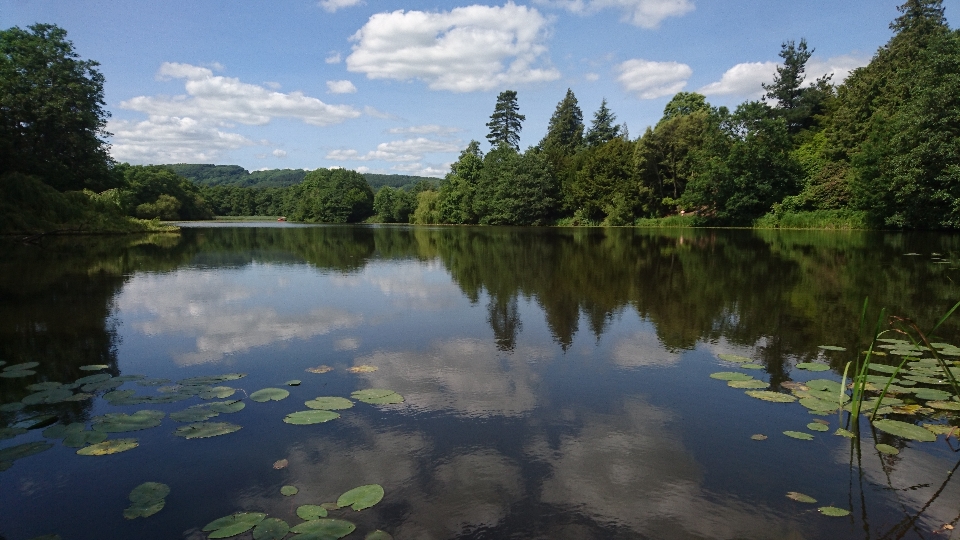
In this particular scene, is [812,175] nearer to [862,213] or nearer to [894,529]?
[862,213]

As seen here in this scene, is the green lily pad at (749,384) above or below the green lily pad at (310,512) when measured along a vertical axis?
above

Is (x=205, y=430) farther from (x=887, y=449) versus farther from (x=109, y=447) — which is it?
(x=887, y=449)

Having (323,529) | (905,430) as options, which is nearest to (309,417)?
(323,529)

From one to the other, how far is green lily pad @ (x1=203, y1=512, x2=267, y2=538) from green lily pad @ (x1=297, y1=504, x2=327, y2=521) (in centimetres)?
26

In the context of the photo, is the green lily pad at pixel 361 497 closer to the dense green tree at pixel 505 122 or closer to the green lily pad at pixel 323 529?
the green lily pad at pixel 323 529

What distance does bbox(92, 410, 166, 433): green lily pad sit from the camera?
5.34 m

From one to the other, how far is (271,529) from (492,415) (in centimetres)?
265

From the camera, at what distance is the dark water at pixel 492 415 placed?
3.89m

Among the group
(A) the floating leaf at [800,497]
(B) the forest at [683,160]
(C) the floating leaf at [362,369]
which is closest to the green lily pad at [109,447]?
(C) the floating leaf at [362,369]

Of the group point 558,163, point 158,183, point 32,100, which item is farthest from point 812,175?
point 158,183

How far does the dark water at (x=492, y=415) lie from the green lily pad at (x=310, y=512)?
8.0 inches

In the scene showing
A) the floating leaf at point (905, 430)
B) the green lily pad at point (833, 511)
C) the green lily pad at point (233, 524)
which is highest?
the floating leaf at point (905, 430)

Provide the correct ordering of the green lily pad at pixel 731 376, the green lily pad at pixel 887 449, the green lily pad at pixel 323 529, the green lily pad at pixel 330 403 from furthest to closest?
the green lily pad at pixel 731 376, the green lily pad at pixel 330 403, the green lily pad at pixel 887 449, the green lily pad at pixel 323 529

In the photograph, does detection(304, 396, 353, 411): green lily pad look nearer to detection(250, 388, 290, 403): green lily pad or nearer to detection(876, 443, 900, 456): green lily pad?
detection(250, 388, 290, 403): green lily pad
